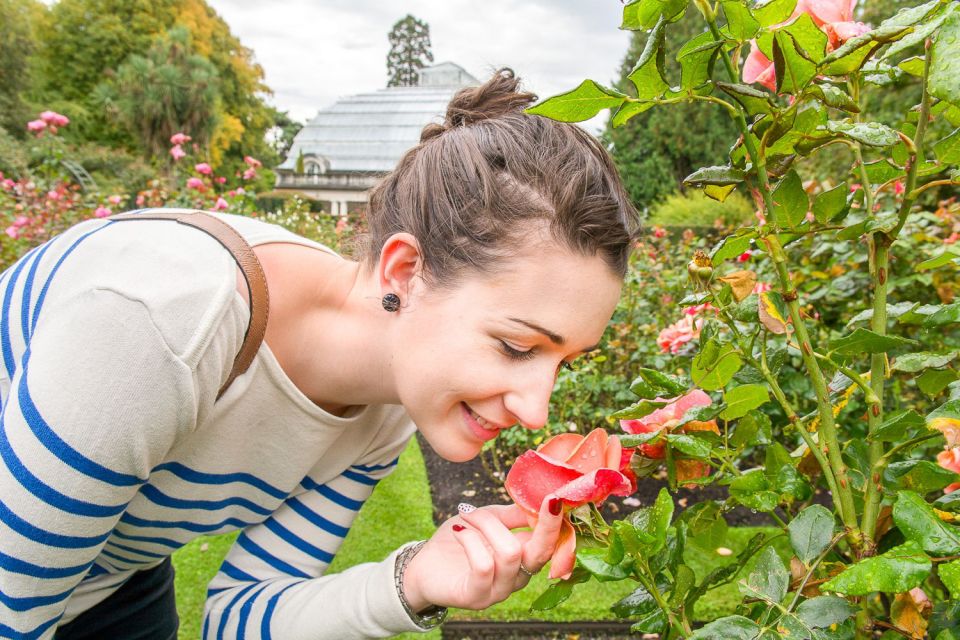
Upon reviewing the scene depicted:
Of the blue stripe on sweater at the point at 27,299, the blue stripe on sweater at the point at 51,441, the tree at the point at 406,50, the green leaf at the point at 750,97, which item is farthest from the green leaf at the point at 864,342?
the tree at the point at 406,50

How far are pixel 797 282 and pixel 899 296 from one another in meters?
0.32

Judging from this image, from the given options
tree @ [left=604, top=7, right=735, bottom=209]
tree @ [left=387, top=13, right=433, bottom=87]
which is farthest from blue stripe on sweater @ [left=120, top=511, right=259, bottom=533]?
tree @ [left=387, top=13, right=433, bottom=87]

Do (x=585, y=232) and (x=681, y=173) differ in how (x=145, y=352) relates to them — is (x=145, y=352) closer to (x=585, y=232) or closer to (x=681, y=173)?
(x=585, y=232)

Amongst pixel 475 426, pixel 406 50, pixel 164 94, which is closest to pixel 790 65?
pixel 475 426

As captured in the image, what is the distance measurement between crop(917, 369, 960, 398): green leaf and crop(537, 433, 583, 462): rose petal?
39 cm

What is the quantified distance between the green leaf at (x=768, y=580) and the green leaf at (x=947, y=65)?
397mm

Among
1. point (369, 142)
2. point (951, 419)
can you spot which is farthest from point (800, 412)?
point (369, 142)

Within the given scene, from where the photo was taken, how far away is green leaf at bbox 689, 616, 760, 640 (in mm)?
543

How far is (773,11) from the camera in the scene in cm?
60

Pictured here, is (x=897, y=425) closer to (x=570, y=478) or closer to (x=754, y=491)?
(x=754, y=491)

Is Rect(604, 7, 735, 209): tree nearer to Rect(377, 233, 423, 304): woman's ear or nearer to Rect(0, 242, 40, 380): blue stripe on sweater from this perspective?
Rect(377, 233, 423, 304): woman's ear

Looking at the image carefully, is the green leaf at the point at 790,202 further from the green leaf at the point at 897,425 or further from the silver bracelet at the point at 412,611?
the silver bracelet at the point at 412,611

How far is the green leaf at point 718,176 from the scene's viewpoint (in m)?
0.66

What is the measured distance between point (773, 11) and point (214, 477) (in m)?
1.09
